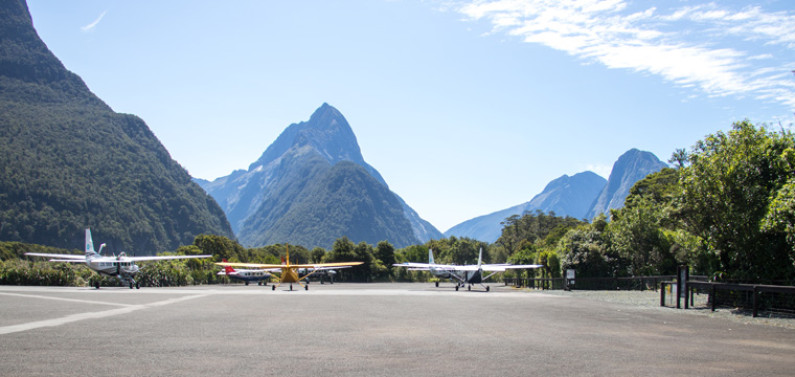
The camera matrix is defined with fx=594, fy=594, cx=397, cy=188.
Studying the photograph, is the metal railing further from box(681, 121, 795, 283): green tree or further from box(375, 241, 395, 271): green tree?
box(375, 241, 395, 271): green tree

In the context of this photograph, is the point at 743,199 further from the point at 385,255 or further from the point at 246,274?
the point at 385,255

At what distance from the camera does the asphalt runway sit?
29.8 ft

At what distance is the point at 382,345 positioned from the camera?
1172cm

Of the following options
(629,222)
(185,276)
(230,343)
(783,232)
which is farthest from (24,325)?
(629,222)

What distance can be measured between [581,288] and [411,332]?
4086cm

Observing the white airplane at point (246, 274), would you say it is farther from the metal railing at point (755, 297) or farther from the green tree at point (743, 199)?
the green tree at point (743, 199)

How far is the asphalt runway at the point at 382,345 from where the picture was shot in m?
9.07

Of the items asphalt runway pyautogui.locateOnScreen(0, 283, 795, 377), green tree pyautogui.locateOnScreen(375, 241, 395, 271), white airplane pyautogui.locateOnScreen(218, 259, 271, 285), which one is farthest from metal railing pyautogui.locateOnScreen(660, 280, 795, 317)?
green tree pyautogui.locateOnScreen(375, 241, 395, 271)

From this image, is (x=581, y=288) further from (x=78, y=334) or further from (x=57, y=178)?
(x=57, y=178)

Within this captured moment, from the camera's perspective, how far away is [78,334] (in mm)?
12938

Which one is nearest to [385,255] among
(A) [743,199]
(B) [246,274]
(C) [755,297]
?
(B) [246,274]

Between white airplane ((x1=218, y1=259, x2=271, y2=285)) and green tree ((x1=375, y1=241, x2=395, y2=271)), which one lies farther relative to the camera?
green tree ((x1=375, y1=241, x2=395, y2=271))

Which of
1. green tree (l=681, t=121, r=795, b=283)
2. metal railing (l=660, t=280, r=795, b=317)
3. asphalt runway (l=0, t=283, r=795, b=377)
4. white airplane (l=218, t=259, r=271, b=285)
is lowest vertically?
white airplane (l=218, t=259, r=271, b=285)

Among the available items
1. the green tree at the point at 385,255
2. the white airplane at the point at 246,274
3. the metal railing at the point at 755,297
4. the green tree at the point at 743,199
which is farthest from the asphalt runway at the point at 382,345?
the green tree at the point at 385,255
